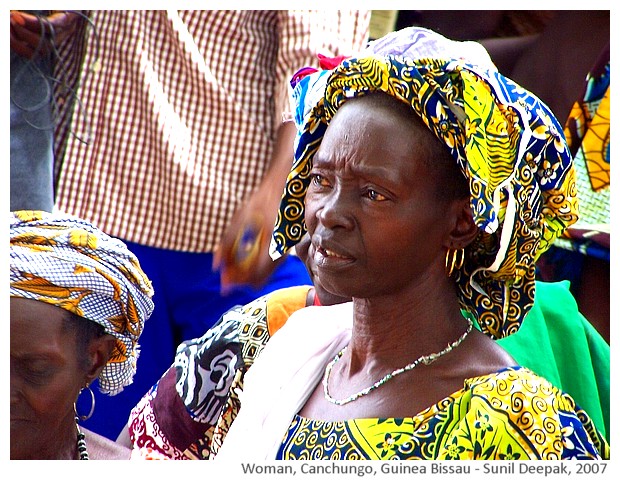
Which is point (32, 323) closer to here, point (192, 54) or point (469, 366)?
point (469, 366)

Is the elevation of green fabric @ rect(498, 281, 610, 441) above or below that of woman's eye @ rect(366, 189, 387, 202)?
below

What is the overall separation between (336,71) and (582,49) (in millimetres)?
2274

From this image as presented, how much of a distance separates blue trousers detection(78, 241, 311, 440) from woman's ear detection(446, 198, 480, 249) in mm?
1488

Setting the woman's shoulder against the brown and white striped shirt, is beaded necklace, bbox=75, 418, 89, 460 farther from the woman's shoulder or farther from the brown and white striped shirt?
the brown and white striped shirt

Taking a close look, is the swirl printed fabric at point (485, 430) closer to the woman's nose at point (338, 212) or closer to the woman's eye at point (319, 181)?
the woman's nose at point (338, 212)

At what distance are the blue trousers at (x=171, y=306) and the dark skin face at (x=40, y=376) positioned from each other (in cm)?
98

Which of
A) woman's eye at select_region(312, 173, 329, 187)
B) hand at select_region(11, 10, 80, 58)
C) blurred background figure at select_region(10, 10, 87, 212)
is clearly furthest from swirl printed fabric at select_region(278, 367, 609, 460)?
hand at select_region(11, 10, 80, 58)

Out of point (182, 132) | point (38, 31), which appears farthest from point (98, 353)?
point (38, 31)

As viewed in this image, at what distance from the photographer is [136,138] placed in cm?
403

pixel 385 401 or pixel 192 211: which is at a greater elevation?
pixel 385 401

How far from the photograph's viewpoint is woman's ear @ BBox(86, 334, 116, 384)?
278 centimetres

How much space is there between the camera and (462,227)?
2281mm
